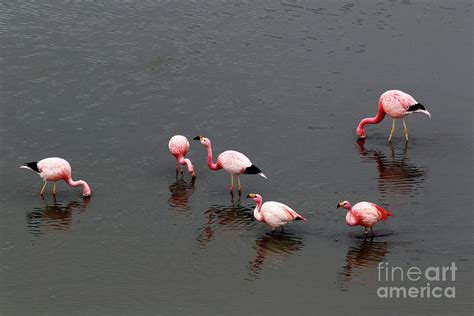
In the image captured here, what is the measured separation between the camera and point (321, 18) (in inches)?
1689

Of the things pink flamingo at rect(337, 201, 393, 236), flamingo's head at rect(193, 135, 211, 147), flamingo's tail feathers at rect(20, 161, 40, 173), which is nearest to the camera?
pink flamingo at rect(337, 201, 393, 236)

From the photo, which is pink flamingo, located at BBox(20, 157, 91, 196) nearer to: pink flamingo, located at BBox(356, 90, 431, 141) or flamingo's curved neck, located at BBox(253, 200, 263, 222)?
flamingo's curved neck, located at BBox(253, 200, 263, 222)

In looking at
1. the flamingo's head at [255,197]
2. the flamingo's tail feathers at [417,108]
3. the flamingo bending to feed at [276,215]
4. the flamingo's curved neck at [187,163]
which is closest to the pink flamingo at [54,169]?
the flamingo's curved neck at [187,163]

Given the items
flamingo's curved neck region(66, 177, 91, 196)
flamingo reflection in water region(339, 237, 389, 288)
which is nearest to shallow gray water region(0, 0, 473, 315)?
flamingo reflection in water region(339, 237, 389, 288)

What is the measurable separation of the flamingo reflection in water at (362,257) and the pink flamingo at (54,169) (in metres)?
8.44

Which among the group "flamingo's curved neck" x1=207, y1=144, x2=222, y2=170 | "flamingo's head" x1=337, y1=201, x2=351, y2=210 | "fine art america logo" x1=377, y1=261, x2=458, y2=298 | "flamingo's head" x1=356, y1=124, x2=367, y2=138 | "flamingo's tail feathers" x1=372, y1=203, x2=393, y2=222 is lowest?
"fine art america logo" x1=377, y1=261, x2=458, y2=298

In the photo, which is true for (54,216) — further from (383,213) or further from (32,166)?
(383,213)

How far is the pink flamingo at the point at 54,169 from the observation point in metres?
28.2

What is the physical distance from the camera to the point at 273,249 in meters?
25.8

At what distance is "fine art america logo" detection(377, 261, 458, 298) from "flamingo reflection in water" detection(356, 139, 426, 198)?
4.76 meters

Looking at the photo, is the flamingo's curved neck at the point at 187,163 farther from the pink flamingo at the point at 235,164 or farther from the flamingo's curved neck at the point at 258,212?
the flamingo's curved neck at the point at 258,212

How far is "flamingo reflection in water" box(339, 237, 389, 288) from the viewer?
24550 mm

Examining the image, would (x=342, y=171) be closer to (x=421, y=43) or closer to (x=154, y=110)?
(x=154, y=110)

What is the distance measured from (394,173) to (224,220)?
269 inches
